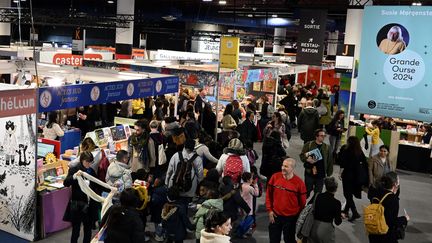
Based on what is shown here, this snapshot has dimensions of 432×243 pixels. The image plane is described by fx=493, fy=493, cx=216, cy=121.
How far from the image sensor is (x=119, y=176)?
564cm

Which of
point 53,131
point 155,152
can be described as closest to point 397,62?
point 155,152

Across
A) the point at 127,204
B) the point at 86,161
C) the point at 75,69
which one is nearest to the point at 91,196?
the point at 86,161

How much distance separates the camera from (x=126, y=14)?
21.5 meters

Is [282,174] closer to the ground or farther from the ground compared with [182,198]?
farther from the ground

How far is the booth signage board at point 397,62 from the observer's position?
627cm

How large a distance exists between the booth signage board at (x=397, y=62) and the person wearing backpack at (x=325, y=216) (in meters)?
2.23

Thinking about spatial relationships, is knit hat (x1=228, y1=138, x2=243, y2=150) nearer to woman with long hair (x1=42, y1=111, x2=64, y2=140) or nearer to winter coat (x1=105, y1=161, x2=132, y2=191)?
winter coat (x1=105, y1=161, x2=132, y2=191)

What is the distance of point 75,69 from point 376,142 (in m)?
6.74

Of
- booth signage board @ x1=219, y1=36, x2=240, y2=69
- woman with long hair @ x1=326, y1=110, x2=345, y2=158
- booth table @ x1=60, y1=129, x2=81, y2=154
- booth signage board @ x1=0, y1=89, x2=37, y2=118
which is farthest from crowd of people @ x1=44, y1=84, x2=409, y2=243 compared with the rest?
booth signage board @ x1=219, y1=36, x2=240, y2=69

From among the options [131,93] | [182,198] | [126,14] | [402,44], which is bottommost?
[182,198]

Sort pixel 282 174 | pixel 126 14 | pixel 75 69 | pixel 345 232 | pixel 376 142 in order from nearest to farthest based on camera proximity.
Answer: pixel 282 174
pixel 345 232
pixel 376 142
pixel 75 69
pixel 126 14

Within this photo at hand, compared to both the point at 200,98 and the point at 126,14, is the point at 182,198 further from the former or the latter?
the point at 126,14

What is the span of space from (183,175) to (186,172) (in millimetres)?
56

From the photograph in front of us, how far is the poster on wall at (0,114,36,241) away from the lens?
6.08m
